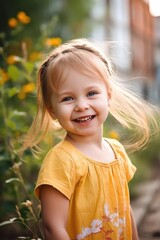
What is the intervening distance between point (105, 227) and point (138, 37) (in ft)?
82.6

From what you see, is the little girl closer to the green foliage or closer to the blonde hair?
the blonde hair

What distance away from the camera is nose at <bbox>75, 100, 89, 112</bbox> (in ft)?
5.83

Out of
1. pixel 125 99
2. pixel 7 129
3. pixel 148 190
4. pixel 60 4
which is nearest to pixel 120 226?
pixel 125 99

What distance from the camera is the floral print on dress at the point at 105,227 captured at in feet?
5.85

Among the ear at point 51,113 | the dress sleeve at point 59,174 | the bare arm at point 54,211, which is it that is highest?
the ear at point 51,113

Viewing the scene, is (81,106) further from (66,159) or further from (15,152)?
(15,152)

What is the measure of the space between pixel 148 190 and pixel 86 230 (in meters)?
4.05

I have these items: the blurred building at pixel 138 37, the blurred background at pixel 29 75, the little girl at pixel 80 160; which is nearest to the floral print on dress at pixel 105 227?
the little girl at pixel 80 160

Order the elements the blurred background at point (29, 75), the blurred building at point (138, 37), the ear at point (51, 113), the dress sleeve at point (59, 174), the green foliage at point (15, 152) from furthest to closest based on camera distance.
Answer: the blurred building at point (138, 37) < the blurred background at point (29, 75) < the green foliage at point (15, 152) < the ear at point (51, 113) < the dress sleeve at point (59, 174)

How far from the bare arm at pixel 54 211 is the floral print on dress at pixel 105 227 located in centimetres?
12

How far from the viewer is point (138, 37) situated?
86.3 ft

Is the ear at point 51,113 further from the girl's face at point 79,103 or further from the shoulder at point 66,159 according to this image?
the shoulder at point 66,159

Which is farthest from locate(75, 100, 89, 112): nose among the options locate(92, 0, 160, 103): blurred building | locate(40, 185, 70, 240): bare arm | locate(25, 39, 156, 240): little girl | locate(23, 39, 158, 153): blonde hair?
locate(92, 0, 160, 103): blurred building

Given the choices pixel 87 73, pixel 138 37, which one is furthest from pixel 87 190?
pixel 138 37
